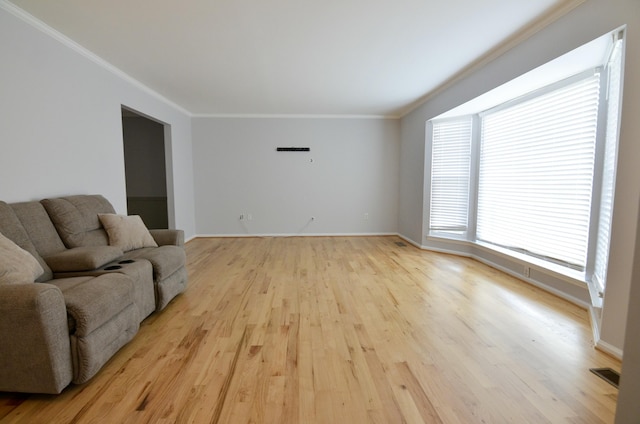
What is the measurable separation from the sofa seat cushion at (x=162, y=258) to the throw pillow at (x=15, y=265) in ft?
2.39

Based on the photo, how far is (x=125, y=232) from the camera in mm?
2748

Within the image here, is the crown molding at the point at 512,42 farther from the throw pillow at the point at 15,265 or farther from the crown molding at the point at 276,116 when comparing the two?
the throw pillow at the point at 15,265

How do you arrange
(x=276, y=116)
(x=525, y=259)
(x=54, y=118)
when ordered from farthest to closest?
1. (x=276, y=116)
2. (x=525, y=259)
3. (x=54, y=118)

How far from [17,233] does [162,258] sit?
3.08ft

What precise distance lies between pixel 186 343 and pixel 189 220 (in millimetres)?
4201

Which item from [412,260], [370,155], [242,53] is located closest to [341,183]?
[370,155]

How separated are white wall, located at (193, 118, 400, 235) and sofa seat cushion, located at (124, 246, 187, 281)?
3284 mm

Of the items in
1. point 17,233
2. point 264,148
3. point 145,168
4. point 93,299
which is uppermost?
point 264,148

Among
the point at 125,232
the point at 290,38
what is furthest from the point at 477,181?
the point at 125,232

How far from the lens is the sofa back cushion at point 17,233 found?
191 cm

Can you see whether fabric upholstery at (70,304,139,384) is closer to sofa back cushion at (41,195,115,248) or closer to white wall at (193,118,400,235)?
sofa back cushion at (41,195,115,248)

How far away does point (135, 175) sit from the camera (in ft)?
19.8

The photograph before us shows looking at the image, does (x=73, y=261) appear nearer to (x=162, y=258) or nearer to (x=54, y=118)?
(x=162, y=258)

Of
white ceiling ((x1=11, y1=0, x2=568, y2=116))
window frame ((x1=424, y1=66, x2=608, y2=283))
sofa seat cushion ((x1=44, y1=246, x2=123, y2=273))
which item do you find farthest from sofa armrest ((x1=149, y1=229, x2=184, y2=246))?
window frame ((x1=424, y1=66, x2=608, y2=283))
